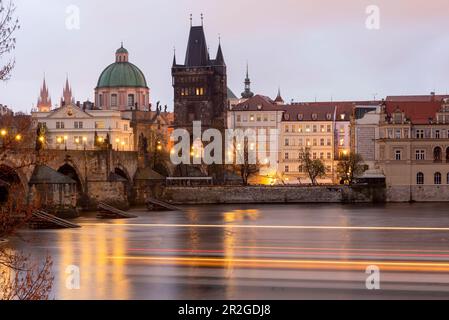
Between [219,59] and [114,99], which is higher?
[219,59]

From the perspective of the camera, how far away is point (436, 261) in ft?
100

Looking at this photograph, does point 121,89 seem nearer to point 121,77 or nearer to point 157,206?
point 121,77

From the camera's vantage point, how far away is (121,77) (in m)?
122

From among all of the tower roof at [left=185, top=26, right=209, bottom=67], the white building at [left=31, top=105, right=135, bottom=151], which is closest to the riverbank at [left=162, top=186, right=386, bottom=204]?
the white building at [left=31, top=105, right=135, bottom=151]

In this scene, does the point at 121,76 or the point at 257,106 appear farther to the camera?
the point at 121,76

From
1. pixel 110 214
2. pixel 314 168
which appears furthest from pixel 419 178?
pixel 110 214

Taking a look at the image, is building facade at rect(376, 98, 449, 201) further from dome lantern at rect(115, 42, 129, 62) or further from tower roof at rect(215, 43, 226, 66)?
dome lantern at rect(115, 42, 129, 62)

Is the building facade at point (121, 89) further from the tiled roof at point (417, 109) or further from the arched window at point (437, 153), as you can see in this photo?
the arched window at point (437, 153)

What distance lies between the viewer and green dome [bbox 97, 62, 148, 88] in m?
122

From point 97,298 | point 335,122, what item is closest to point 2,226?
point 97,298

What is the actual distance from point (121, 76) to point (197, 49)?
1532cm
